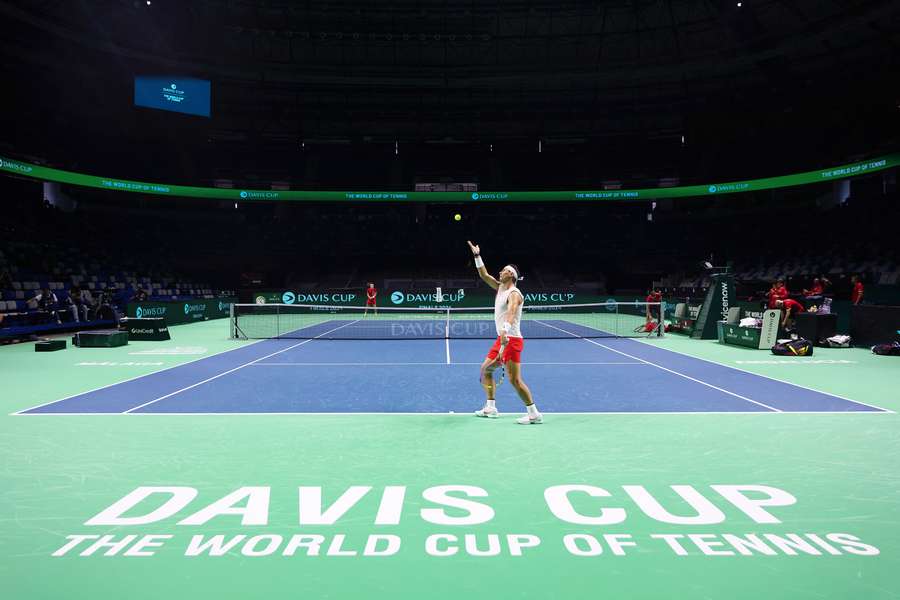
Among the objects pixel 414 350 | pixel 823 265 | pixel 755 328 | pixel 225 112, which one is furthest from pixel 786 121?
pixel 225 112

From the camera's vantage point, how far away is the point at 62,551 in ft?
13.4

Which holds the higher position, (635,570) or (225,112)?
(225,112)

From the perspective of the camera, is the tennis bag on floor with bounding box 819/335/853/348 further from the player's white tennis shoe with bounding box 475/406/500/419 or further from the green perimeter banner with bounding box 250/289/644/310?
the green perimeter banner with bounding box 250/289/644/310

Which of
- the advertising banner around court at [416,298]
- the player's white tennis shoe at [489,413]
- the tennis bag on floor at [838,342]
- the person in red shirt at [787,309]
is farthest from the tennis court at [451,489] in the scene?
the advertising banner around court at [416,298]

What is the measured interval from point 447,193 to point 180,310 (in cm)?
2533

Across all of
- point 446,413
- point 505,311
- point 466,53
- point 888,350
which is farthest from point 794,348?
point 466,53

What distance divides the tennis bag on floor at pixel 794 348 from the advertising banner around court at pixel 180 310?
2141 cm

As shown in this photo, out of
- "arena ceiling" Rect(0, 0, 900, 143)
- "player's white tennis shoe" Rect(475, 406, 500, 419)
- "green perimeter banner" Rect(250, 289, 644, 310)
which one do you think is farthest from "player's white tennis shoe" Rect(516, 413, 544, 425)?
"arena ceiling" Rect(0, 0, 900, 143)

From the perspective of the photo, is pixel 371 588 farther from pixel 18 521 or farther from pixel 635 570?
pixel 18 521

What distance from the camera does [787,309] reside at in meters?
18.7

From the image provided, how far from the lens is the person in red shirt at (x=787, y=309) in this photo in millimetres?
18452

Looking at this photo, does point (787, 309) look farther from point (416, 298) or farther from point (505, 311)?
point (416, 298)

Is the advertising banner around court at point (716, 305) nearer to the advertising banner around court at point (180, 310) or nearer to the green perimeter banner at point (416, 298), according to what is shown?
the advertising banner around court at point (180, 310)

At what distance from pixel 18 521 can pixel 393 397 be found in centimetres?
597
